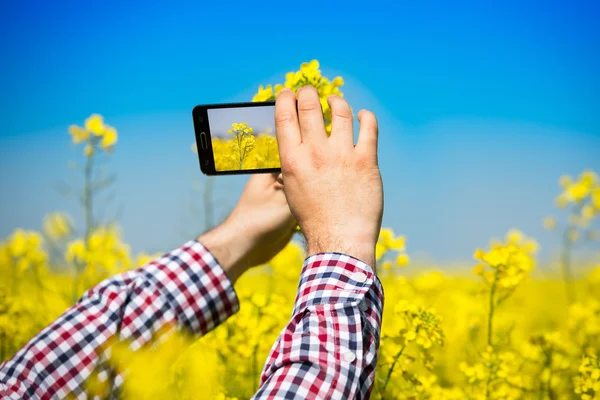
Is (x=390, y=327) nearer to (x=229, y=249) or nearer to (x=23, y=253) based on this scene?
(x=229, y=249)

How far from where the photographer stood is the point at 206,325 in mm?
1151

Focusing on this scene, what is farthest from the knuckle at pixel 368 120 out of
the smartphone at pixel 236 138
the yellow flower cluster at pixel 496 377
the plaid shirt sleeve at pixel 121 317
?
the yellow flower cluster at pixel 496 377

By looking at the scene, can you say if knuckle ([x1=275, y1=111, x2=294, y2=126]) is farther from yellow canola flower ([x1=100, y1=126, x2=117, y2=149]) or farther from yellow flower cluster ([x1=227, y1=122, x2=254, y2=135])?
yellow canola flower ([x1=100, y1=126, x2=117, y2=149])

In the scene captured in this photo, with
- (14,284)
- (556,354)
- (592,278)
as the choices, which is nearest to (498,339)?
(556,354)

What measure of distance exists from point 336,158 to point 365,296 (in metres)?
0.17

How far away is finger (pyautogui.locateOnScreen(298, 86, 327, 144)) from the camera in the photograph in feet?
2.53

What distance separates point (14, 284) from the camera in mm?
2416

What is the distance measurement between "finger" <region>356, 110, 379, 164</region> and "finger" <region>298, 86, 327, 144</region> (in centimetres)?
5

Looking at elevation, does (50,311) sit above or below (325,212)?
below

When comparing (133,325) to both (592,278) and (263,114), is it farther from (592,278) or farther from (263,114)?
(592,278)

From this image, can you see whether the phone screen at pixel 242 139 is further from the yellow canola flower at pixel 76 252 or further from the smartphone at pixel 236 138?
the yellow canola flower at pixel 76 252

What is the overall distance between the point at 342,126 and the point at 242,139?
0.83 feet

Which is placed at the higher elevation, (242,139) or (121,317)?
(242,139)

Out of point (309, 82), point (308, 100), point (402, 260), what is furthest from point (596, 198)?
point (308, 100)
